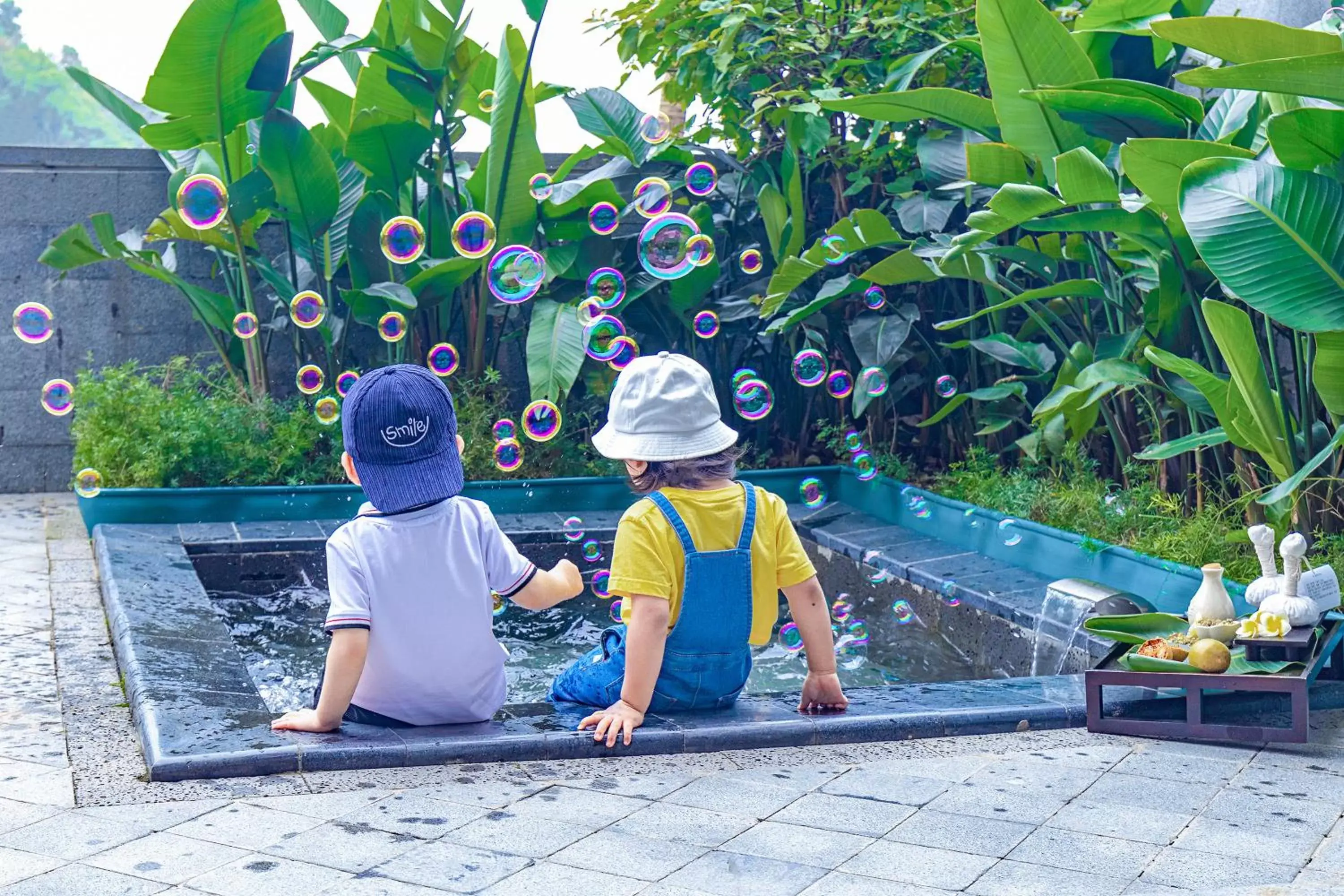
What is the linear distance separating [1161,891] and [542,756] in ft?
4.49

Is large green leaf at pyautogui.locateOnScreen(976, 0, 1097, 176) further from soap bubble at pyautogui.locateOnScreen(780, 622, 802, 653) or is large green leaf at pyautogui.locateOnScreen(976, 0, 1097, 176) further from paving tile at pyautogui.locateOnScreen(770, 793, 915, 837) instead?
paving tile at pyautogui.locateOnScreen(770, 793, 915, 837)

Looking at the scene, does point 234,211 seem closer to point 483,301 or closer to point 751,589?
point 483,301

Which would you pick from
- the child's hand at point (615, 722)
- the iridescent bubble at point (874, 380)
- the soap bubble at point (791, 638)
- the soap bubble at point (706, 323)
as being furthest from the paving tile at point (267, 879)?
the soap bubble at point (706, 323)

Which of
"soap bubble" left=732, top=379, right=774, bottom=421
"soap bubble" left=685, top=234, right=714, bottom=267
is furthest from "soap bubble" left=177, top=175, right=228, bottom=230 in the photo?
"soap bubble" left=732, top=379, right=774, bottom=421

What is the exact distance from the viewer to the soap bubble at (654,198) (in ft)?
21.5

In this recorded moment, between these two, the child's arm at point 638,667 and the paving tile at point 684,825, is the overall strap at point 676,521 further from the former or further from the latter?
the paving tile at point 684,825

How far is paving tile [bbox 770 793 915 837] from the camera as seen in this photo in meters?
2.72

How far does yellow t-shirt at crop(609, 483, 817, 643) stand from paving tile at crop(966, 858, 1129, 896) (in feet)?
3.21

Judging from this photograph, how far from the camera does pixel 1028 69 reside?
16.8 feet

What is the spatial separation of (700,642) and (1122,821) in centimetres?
105

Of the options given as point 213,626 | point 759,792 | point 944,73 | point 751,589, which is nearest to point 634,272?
point 944,73

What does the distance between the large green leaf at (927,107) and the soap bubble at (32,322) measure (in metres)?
3.36

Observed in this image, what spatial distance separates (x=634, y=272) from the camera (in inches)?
302

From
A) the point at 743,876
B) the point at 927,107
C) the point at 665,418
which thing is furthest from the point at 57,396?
the point at 743,876
